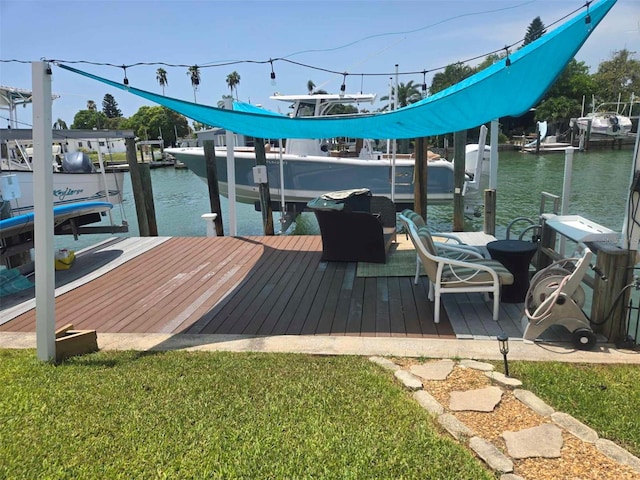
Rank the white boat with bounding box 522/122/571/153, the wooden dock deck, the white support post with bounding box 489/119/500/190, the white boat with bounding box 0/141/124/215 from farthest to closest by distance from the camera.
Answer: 1. the white boat with bounding box 522/122/571/153
2. the white boat with bounding box 0/141/124/215
3. the white support post with bounding box 489/119/500/190
4. the wooden dock deck

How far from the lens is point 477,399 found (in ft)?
7.77

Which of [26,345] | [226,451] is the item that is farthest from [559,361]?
[26,345]

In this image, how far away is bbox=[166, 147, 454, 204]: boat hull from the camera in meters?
10.5

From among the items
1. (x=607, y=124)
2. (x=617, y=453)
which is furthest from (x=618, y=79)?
(x=617, y=453)

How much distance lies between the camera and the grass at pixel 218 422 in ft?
6.09

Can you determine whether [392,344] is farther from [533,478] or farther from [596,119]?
[596,119]

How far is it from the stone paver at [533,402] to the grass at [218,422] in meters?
0.57

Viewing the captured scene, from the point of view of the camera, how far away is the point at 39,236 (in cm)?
275

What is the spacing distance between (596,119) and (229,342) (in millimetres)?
45701

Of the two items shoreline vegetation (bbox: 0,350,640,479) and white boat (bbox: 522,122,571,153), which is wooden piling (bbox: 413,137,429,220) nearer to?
→ shoreline vegetation (bbox: 0,350,640,479)

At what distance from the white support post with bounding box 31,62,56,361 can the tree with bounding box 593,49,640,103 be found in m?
54.1

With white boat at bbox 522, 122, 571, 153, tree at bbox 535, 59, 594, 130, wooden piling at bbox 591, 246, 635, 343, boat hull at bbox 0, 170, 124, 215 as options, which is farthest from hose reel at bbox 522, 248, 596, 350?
tree at bbox 535, 59, 594, 130

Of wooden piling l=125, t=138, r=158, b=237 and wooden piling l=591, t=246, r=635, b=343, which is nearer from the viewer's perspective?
wooden piling l=591, t=246, r=635, b=343

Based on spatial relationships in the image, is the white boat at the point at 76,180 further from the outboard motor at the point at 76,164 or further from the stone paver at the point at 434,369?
the stone paver at the point at 434,369
